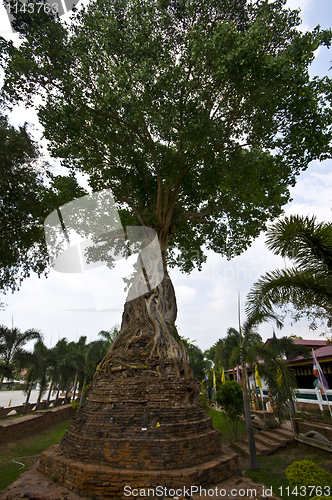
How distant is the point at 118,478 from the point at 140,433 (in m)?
1.00

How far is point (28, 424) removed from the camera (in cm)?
1353

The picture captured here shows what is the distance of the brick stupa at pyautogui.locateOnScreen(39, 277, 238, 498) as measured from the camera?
601cm

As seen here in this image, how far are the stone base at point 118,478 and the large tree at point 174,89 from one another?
3186mm

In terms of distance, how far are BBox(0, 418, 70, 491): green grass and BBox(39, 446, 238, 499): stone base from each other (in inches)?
83.7

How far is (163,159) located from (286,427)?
1553cm

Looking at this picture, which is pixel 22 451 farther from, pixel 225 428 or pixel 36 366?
pixel 225 428

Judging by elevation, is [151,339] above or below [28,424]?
above

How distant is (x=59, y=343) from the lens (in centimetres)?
3042

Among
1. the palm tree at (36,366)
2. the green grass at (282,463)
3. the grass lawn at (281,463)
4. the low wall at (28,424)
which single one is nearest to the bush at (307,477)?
the grass lawn at (281,463)

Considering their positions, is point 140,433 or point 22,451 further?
point 22,451

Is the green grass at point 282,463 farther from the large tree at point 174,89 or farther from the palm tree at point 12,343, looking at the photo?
the palm tree at point 12,343

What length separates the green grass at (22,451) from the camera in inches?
314

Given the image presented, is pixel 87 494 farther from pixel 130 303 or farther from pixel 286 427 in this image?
pixel 286 427

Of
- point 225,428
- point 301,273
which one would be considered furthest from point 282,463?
point 301,273
